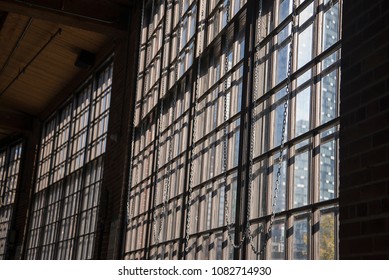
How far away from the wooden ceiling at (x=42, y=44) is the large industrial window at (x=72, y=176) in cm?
61

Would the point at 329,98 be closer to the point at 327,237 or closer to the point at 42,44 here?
the point at 327,237

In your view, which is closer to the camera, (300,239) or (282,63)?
(300,239)

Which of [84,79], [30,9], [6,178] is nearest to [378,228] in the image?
[30,9]

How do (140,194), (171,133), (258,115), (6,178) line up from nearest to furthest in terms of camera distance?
(258,115) → (171,133) → (140,194) → (6,178)

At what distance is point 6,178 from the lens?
16516mm

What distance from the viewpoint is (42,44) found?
37.7ft

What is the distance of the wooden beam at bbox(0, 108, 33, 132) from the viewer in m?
14.9

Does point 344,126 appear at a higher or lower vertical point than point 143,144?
lower

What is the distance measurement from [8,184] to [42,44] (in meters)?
6.08

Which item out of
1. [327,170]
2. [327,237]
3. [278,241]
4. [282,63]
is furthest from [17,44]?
[327,237]

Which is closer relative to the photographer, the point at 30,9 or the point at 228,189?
the point at 228,189

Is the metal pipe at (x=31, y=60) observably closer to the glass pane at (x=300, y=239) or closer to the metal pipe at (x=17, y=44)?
the metal pipe at (x=17, y=44)
